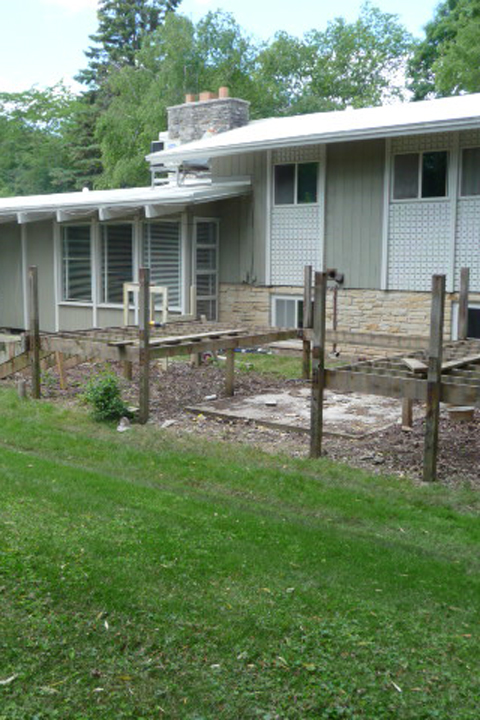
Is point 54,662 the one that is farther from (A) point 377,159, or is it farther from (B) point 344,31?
(B) point 344,31

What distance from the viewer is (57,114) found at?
165ft

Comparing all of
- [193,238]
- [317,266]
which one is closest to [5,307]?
[193,238]

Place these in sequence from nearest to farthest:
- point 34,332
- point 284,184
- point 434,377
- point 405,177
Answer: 1. point 434,377
2. point 34,332
3. point 405,177
4. point 284,184

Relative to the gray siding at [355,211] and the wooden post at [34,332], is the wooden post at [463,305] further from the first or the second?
the wooden post at [34,332]

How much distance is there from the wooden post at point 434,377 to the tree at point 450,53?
25209mm

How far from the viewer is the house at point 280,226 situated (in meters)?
14.7

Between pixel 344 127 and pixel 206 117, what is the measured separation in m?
6.76

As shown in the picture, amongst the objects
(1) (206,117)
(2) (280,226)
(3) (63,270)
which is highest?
(1) (206,117)

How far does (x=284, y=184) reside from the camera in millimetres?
16875

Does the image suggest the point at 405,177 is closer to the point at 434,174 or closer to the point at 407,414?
the point at 434,174

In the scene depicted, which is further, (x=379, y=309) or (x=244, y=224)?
(x=244, y=224)

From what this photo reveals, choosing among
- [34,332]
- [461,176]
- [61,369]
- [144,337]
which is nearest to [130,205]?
[61,369]

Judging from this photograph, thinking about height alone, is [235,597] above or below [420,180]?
below

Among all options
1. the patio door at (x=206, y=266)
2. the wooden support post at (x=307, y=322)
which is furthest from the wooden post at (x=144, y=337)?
the patio door at (x=206, y=266)
